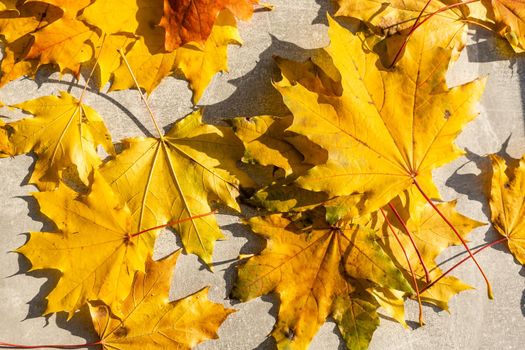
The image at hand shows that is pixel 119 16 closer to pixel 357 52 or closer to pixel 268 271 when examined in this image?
pixel 357 52

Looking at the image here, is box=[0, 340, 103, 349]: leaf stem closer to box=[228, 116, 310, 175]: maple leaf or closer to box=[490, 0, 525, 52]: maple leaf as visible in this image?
box=[228, 116, 310, 175]: maple leaf

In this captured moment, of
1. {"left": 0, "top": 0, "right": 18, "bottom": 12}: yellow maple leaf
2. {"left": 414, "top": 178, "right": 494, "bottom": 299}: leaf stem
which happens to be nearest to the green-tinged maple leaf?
{"left": 414, "top": 178, "right": 494, "bottom": 299}: leaf stem

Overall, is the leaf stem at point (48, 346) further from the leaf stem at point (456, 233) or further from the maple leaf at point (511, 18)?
the maple leaf at point (511, 18)

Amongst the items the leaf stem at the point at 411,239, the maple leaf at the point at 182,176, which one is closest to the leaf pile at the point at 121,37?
the maple leaf at the point at 182,176

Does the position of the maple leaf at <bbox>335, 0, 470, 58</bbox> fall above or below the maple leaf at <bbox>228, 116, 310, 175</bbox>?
above

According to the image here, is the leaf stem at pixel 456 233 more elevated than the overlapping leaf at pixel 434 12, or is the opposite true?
the overlapping leaf at pixel 434 12

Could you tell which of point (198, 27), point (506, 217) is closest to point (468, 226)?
point (506, 217)
